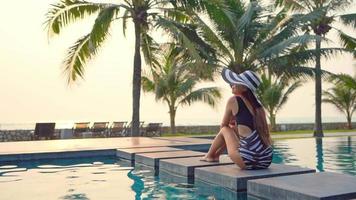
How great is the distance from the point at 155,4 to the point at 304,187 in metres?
12.1

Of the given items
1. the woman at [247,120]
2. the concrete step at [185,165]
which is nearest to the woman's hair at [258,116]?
the woman at [247,120]

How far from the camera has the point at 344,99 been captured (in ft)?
102

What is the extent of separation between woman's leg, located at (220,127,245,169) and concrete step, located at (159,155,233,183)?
0.77 m

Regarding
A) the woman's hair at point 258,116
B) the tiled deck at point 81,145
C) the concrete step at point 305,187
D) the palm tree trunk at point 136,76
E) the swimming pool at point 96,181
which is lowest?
the swimming pool at point 96,181

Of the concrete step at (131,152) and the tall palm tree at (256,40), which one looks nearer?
the concrete step at (131,152)

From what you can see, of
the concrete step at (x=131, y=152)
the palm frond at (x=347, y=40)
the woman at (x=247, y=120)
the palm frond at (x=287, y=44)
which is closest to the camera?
the woman at (x=247, y=120)

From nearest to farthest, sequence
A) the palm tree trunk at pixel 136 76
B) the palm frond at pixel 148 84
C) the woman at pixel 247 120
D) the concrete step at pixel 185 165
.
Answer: the woman at pixel 247 120, the concrete step at pixel 185 165, the palm tree trunk at pixel 136 76, the palm frond at pixel 148 84

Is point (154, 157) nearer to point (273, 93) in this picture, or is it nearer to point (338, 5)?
point (338, 5)

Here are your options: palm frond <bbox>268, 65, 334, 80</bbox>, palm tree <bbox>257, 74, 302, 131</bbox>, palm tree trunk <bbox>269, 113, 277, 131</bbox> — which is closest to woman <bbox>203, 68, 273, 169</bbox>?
palm frond <bbox>268, 65, 334, 80</bbox>

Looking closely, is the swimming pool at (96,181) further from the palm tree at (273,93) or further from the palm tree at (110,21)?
the palm tree at (273,93)

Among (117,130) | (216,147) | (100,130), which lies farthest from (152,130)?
(216,147)

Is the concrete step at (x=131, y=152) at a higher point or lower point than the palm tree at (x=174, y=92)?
lower

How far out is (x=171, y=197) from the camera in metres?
5.49

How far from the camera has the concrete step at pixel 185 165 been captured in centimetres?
645
